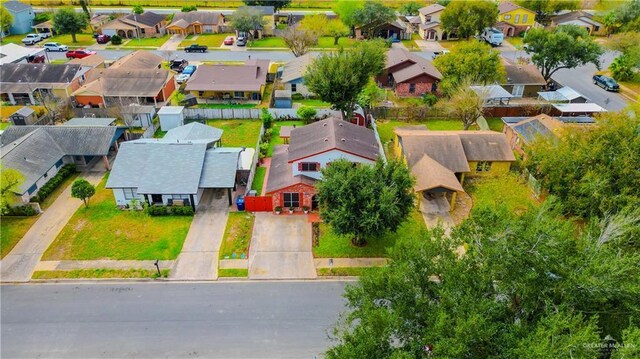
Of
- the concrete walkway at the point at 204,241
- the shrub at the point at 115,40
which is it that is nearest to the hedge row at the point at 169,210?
the concrete walkway at the point at 204,241

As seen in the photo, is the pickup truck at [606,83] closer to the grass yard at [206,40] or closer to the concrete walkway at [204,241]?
the concrete walkway at [204,241]

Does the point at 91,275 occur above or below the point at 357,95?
below

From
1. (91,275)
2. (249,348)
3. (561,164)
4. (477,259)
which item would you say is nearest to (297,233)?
(249,348)

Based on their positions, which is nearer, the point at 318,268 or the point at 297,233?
the point at 318,268

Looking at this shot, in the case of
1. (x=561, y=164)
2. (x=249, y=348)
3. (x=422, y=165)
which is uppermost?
(x=561, y=164)

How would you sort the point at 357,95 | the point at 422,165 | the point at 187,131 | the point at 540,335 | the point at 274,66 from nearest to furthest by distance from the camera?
the point at 540,335, the point at 422,165, the point at 187,131, the point at 357,95, the point at 274,66

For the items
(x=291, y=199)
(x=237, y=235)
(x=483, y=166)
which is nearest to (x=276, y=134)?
(x=291, y=199)

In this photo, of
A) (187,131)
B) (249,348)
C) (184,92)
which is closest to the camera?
(249,348)

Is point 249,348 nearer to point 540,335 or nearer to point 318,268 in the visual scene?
point 318,268
